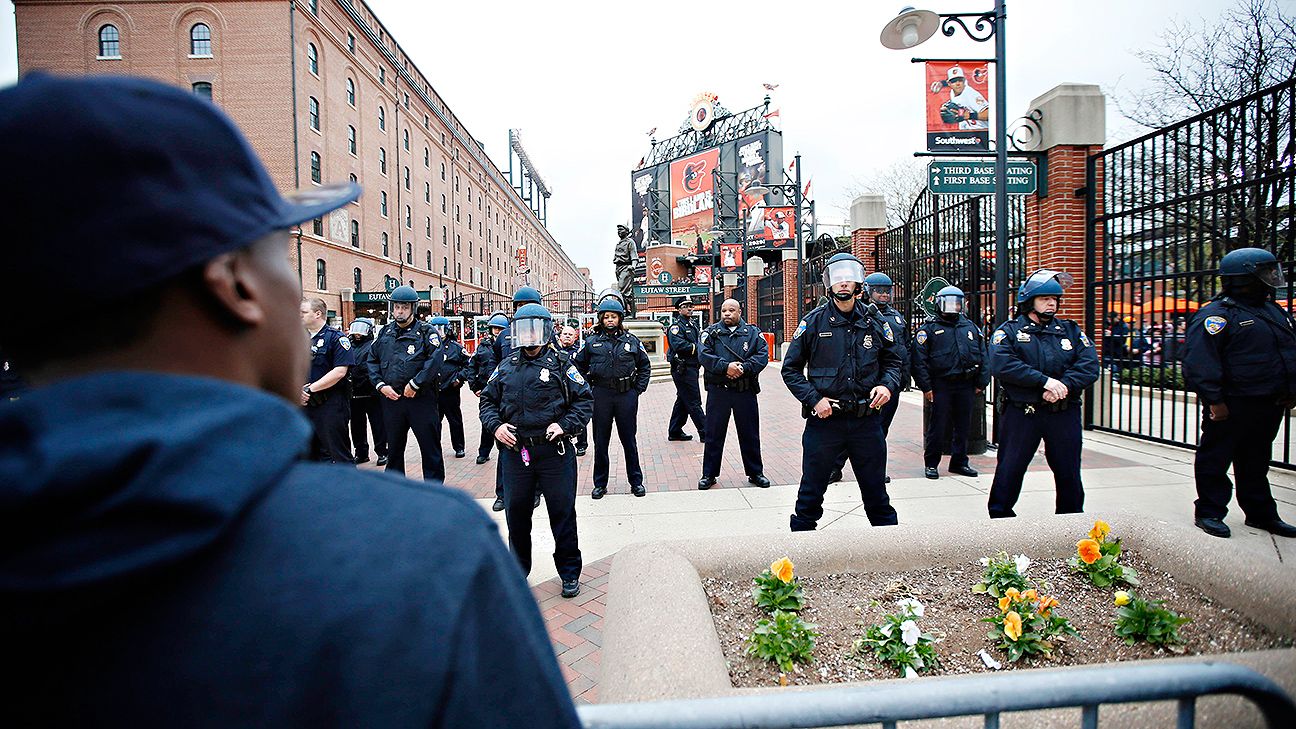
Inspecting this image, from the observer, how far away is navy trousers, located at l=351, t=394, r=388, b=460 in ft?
30.0

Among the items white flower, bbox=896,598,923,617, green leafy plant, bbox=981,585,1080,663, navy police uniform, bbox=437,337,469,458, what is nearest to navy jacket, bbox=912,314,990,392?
green leafy plant, bbox=981,585,1080,663

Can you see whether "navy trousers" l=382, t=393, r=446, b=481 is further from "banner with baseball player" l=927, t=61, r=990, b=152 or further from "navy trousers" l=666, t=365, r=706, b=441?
"banner with baseball player" l=927, t=61, r=990, b=152

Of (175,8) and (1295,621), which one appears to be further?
(175,8)

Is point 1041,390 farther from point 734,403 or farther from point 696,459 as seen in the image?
point 696,459

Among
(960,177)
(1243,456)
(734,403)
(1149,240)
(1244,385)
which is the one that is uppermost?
(960,177)

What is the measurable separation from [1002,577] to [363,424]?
8.25 metres

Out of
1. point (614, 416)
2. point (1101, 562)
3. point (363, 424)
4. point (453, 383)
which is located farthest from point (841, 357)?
point (363, 424)

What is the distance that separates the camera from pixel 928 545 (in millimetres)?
3807

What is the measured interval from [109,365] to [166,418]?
5.4 inches

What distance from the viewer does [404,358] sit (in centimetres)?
742

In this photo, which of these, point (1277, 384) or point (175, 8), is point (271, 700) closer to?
point (1277, 384)

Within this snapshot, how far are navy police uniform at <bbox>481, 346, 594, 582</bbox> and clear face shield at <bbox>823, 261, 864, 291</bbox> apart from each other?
2.31 metres

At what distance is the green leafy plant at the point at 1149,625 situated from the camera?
2.96 m

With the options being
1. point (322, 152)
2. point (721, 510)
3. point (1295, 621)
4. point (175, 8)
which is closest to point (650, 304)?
point (322, 152)
